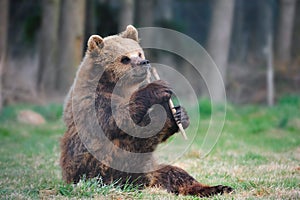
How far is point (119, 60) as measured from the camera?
7.58 m

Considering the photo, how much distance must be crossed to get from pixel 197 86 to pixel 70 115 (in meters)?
17.4

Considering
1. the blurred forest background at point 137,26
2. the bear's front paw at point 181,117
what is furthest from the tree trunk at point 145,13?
the bear's front paw at point 181,117

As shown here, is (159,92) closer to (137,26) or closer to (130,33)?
(130,33)

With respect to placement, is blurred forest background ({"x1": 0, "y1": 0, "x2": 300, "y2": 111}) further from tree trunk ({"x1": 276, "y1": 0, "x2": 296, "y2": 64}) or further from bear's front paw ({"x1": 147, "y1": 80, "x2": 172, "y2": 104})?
bear's front paw ({"x1": 147, "y1": 80, "x2": 172, "y2": 104})

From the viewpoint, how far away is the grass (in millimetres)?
6812

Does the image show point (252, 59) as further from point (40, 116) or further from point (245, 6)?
point (40, 116)

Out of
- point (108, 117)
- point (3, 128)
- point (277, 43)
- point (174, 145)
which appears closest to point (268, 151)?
point (174, 145)

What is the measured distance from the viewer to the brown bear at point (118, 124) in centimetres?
676

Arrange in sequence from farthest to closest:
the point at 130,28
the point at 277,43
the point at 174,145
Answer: the point at 277,43 → the point at 174,145 → the point at 130,28

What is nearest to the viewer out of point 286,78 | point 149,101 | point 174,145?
point 149,101

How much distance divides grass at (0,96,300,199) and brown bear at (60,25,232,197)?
23 cm

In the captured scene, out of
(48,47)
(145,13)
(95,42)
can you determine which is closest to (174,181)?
(95,42)

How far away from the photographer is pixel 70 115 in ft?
23.9

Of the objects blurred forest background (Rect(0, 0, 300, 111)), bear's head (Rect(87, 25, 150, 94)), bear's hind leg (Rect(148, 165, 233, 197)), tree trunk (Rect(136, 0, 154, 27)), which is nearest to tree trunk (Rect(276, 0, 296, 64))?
blurred forest background (Rect(0, 0, 300, 111))
